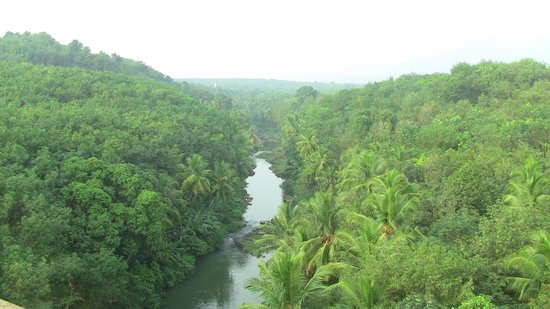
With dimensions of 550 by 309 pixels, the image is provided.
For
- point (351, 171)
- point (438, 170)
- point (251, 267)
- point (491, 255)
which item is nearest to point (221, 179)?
point (251, 267)

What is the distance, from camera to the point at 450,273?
12.9 metres

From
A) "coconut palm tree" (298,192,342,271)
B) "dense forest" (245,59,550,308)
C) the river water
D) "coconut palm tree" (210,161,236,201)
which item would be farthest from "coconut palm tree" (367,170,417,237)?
"coconut palm tree" (210,161,236,201)

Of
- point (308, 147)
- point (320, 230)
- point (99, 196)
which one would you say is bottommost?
point (308, 147)

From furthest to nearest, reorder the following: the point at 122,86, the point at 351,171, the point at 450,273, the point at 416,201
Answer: the point at 122,86 → the point at 351,171 → the point at 416,201 → the point at 450,273

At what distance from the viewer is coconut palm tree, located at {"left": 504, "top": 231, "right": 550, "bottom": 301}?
1272 centimetres

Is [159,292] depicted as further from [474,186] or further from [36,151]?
[474,186]

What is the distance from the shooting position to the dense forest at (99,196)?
57.5 feet

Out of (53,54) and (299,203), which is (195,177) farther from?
(53,54)

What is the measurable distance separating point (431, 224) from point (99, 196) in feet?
46.9

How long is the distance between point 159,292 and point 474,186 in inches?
625

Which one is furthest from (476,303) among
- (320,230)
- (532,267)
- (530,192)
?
(530,192)

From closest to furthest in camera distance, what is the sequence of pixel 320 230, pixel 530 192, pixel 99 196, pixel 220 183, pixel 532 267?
1. pixel 532 267
2. pixel 530 192
3. pixel 320 230
4. pixel 99 196
5. pixel 220 183

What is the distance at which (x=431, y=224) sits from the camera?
65.3ft

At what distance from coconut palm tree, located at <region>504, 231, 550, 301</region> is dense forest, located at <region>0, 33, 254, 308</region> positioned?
1407 centimetres
